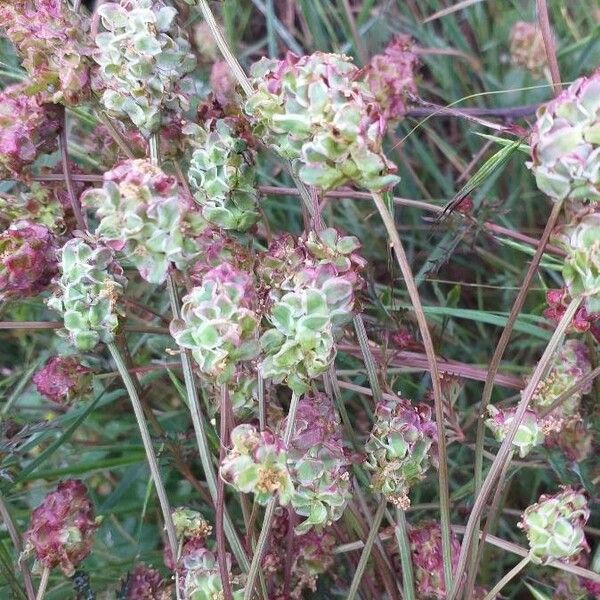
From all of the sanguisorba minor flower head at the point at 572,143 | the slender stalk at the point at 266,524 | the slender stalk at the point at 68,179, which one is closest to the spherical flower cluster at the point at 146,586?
the slender stalk at the point at 266,524

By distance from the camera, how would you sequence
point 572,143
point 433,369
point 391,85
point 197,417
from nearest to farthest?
point 572,143 → point 433,369 → point 197,417 → point 391,85

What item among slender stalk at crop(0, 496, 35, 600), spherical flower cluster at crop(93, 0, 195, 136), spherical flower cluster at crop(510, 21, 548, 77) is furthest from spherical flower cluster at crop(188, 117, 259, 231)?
spherical flower cluster at crop(510, 21, 548, 77)

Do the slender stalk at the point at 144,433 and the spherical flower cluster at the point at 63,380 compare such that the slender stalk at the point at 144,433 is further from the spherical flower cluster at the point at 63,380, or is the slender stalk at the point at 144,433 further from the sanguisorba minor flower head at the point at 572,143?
the sanguisorba minor flower head at the point at 572,143

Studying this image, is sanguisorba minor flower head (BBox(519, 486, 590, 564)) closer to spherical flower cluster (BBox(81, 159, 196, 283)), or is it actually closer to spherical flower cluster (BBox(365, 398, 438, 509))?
spherical flower cluster (BBox(365, 398, 438, 509))

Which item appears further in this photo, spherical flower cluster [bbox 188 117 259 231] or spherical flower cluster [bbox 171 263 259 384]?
spherical flower cluster [bbox 188 117 259 231]

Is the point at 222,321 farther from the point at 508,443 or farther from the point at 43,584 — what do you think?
the point at 43,584

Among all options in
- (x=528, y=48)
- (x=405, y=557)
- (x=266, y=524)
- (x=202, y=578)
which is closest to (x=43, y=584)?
(x=202, y=578)
